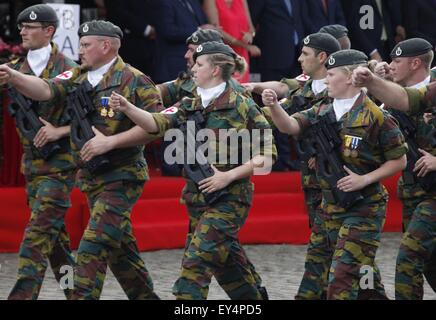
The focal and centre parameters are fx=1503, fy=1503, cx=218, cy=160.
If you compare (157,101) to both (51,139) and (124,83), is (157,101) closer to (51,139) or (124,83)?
(124,83)

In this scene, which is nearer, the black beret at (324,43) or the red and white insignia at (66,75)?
the red and white insignia at (66,75)

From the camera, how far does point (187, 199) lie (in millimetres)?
10086

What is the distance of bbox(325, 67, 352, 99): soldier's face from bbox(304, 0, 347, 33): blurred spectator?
5969 mm

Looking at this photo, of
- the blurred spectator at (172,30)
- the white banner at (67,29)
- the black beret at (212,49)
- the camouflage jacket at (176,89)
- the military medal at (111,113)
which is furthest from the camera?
the blurred spectator at (172,30)

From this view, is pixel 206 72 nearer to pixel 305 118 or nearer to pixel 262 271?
pixel 305 118

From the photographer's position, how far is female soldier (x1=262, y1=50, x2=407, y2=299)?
9703mm

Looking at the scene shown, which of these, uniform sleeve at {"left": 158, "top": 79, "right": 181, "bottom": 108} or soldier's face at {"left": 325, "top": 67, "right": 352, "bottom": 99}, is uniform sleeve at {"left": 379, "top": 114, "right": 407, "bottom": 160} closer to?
soldier's face at {"left": 325, "top": 67, "right": 352, "bottom": 99}

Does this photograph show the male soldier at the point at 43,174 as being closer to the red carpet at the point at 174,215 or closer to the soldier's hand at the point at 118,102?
the soldier's hand at the point at 118,102

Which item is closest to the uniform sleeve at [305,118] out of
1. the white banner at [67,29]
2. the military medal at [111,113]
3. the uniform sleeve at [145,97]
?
the uniform sleeve at [145,97]

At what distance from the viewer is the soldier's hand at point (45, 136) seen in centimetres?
1072

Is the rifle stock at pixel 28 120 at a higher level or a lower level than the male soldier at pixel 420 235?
higher

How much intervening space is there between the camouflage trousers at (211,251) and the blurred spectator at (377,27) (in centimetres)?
621
